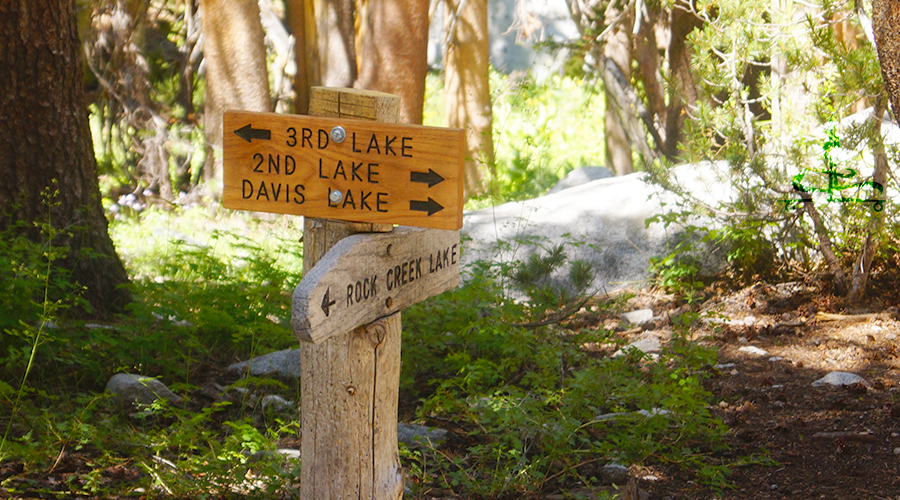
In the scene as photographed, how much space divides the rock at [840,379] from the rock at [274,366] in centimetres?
295

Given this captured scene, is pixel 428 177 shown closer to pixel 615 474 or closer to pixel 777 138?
pixel 615 474

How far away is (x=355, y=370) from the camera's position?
7.48ft

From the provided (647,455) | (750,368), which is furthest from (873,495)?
(750,368)

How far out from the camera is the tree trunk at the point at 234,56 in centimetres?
914

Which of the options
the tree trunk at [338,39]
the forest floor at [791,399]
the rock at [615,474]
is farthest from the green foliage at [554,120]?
the rock at [615,474]

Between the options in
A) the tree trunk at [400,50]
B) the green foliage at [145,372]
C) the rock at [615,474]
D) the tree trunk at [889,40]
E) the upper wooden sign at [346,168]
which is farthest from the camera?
the tree trunk at [400,50]

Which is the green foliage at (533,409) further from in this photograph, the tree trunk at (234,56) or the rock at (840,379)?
the tree trunk at (234,56)

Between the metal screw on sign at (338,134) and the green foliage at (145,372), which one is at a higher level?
the metal screw on sign at (338,134)

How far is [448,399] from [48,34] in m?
3.29

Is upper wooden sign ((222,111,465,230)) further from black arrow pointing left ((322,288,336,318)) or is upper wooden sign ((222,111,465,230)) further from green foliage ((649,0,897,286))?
green foliage ((649,0,897,286))

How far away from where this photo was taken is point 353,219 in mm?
2227

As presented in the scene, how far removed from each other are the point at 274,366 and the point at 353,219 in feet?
8.25

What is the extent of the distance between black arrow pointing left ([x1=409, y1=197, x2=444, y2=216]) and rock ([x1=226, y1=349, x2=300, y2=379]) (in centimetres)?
250

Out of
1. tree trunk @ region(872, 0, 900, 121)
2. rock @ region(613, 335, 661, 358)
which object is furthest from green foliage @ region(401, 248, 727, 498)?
tree trunk @ region(872, 0, 900, 121)
